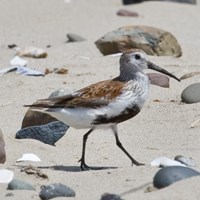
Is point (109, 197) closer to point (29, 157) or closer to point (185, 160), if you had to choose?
point (185, 160)

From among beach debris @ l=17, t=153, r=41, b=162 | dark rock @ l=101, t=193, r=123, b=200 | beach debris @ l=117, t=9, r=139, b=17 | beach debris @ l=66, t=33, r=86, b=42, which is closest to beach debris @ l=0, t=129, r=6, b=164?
beach debris @ l=17, t=153, r=41, b=162

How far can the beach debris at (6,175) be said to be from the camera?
5.93m

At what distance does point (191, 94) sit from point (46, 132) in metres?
1.76

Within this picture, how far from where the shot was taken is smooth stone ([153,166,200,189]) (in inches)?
217

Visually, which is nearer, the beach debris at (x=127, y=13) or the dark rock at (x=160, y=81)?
the dark rock at (x=160, y=81)

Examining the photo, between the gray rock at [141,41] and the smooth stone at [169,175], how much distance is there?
4.71 m

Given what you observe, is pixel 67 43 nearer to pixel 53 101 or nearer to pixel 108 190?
pixel 53 101

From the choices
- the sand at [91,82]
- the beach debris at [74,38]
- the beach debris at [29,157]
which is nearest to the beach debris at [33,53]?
the sand at [91,82]

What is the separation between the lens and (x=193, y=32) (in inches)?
481

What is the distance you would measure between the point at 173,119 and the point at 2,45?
449 cm

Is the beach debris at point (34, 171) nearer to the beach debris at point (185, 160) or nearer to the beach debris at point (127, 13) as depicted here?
the beach debris at point (185, 160)

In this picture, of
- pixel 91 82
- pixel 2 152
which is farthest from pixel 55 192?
pixel 91 82

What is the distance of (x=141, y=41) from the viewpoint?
10195 mm

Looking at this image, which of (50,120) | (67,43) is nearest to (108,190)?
(50,120)
